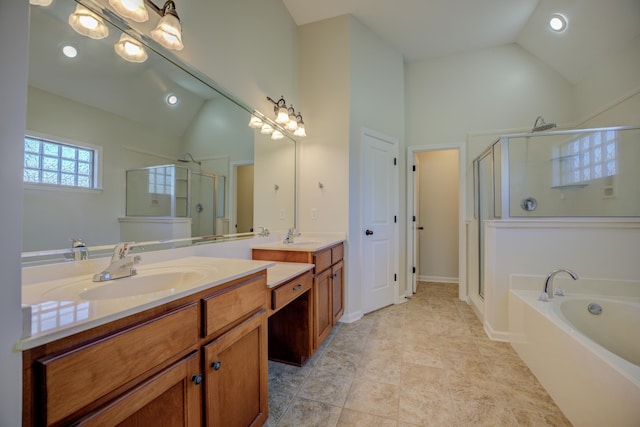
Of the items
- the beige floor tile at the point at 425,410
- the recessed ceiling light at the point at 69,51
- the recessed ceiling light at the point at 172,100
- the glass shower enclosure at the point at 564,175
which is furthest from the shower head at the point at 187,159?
the glass shower enclosure at the point at 564,175

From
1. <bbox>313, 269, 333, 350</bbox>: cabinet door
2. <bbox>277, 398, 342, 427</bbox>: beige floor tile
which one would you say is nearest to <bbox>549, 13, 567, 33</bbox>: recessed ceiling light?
<bbox>313, 269, 333, 350</bbox>: cabinet door

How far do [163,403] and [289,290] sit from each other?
800 mm

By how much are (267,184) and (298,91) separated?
49.6 inches

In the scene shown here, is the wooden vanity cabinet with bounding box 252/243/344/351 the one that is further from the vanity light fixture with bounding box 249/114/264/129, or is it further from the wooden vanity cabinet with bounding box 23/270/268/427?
the vanity light fixture with bounding box 249/114/264/129

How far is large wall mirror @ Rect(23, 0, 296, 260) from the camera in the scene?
899 mm

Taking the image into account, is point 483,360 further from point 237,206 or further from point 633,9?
point 633,9

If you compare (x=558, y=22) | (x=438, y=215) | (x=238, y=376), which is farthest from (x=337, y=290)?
(x=558, y=22)

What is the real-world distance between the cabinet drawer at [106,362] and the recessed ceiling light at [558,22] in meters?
3.93

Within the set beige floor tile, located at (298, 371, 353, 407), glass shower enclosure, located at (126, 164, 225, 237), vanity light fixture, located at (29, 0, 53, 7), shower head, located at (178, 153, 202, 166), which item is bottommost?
beige floor tile, located at (298, 371, 353, 407)

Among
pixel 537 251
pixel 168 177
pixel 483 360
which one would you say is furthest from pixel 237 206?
pixel 537 251

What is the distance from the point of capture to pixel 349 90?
8.68 ft

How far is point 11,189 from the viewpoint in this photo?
1.74ft

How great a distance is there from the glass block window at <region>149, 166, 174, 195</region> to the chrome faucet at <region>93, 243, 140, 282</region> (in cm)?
36

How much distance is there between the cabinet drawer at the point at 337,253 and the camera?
7.54ft
